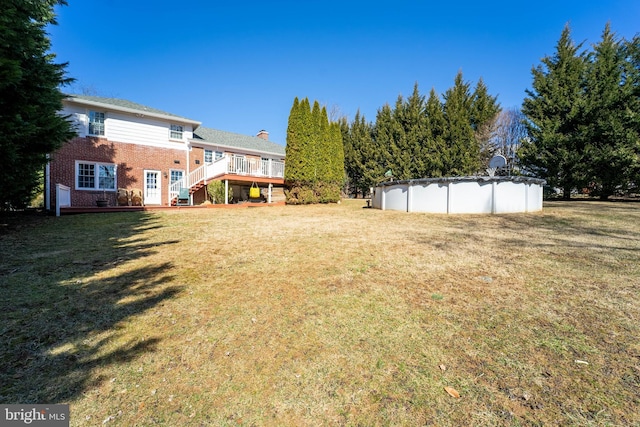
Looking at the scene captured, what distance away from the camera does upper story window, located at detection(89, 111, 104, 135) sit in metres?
15.1

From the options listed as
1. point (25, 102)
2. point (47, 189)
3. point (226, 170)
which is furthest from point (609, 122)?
point (47, 189)

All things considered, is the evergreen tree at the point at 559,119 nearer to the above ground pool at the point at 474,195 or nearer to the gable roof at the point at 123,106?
the above ground pool at the point at 474,195

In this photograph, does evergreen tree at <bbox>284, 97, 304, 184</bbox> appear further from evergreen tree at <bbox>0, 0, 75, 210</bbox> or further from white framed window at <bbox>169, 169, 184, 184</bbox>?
evergreen tree at <bbox>0, 0, 75, 210</bbox>

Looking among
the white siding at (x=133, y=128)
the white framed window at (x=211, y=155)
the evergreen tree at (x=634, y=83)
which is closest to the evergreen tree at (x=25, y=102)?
the white siding at (x=133, y=128)

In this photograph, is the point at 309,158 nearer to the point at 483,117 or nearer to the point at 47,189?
the point at 47,189

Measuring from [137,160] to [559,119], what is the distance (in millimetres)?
24813

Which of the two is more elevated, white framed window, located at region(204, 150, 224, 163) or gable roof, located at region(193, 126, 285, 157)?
gable roof, located at region(193, 126, 285, 157)

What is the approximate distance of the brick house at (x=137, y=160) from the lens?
14.5m

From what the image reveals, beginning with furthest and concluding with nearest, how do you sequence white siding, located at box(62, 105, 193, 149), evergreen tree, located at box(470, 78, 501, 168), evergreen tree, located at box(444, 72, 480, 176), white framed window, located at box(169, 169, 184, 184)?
evergreen tree, located at box(470, 78, 501, 168) < evergreen tree, located at box(444, 72, 480, 176) < white framed window, located at box(169, 169, 184, 184) < white siding, located at box(62, 105, 193, 149)

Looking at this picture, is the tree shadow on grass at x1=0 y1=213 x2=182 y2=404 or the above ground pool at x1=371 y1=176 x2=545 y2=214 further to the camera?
the above ground pool at x1=371 y1=176 x2=545 y2=214

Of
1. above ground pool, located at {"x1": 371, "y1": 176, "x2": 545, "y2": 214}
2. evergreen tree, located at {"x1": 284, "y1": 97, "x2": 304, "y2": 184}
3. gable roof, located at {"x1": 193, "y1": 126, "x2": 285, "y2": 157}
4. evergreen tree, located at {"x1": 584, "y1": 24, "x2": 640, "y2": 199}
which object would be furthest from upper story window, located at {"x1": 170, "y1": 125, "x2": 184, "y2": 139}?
evergreen tree, located at {"x1": 584, "y1": 24, "x2": 640, "y2": 199}

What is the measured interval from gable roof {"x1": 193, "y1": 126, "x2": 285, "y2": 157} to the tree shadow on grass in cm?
1533

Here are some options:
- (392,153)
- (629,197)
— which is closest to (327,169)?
(392,153)

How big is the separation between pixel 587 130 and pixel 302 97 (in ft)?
51.6
